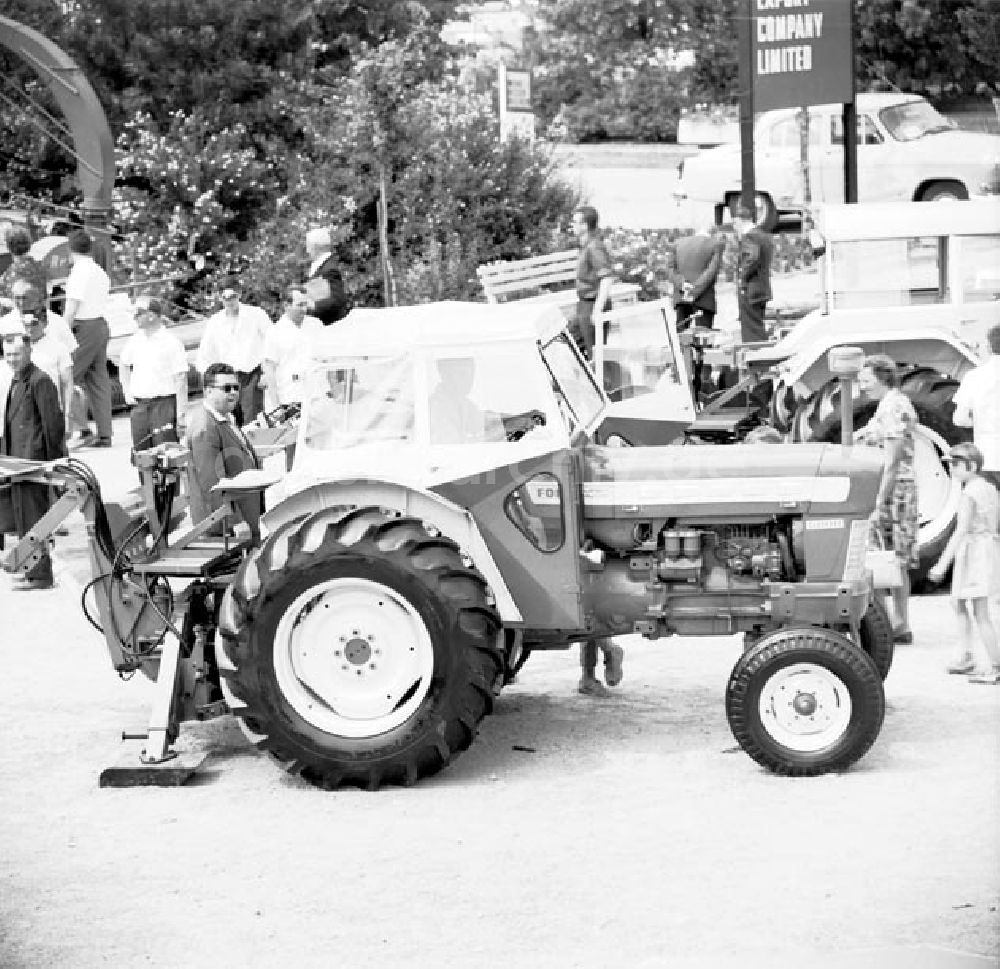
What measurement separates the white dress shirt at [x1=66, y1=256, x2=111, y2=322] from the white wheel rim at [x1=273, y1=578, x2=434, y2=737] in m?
9.02

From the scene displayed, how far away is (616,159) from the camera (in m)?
37.6

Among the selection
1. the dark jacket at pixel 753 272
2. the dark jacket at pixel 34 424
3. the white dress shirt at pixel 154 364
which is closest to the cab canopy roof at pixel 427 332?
the dark jacket at pixel 34 424

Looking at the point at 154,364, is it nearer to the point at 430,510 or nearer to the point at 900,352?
the point at 900,352

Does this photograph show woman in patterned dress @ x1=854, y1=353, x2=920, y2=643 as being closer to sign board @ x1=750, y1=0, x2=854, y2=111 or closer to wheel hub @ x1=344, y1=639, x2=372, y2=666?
wheel hub @ x1=344, y1=639, x2=372, y2=666

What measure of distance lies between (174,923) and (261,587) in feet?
6.53

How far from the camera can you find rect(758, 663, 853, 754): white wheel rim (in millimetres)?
8906

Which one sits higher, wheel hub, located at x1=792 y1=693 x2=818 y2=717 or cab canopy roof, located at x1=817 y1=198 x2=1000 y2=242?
cab canopy roof, located at x1=817 y1=198 x2=1000 y2=242

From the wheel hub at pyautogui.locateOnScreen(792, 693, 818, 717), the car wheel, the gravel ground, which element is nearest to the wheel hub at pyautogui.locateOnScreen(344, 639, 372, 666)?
the gravel ground

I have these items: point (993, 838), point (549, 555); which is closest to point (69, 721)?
point (549, 555)

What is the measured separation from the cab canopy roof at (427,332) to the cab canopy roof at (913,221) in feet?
15.8

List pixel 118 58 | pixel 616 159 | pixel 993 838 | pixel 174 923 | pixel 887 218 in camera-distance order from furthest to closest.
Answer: pixel 616 159 → pixel 118 58 → pixel 887 218 → pixel 993 838 → pixel 174 923

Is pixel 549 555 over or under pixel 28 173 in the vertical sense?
under

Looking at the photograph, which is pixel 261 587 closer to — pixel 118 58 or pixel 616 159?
pixel 118 58

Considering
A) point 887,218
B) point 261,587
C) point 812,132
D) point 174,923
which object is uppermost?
point 812,132
